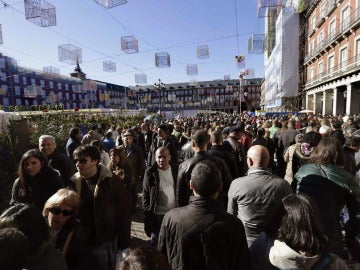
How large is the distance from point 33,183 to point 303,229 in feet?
9.01

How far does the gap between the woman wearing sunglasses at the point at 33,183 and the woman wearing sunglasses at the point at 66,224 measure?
0.91m

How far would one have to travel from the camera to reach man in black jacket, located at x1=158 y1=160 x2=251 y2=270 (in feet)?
5.61

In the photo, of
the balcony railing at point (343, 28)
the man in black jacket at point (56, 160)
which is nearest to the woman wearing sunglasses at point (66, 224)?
the man in black jacket at point (56, 160)

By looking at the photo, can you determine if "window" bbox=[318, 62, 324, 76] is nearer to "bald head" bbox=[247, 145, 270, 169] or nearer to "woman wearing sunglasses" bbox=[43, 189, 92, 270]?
"bald head" bbox=[247, 145, 270, 169]

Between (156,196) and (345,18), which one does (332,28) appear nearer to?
(345,18)

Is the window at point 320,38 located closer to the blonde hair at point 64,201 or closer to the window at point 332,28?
the window at point 332,28

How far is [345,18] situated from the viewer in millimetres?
21484

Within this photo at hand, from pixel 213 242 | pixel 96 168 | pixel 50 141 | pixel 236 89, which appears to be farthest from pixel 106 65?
pixel 236 89

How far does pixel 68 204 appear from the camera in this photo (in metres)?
2.09

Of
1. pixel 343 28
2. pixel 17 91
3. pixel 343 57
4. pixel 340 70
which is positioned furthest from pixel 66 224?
pixel 17 91

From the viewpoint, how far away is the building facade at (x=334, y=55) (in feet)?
63.9

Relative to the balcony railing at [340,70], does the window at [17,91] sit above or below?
above

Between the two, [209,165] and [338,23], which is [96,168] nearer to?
[209,165]

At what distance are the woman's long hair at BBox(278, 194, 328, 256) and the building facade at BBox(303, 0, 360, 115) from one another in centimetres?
2012
